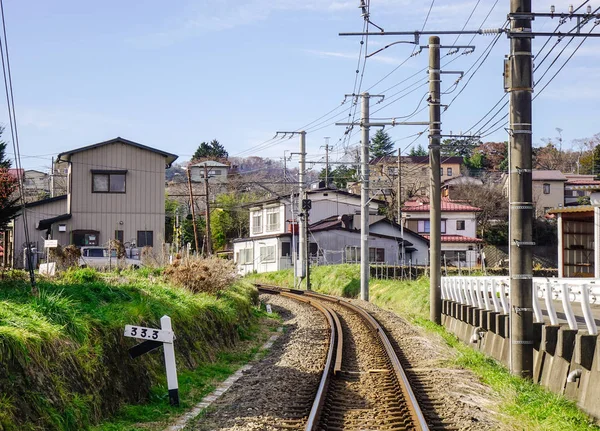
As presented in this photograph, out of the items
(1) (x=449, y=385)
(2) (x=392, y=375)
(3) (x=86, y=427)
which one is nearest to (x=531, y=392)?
(1) (x=449, y=385)

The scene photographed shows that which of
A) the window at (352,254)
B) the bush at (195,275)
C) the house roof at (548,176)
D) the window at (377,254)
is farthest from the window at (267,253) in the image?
the bush at (195,275)

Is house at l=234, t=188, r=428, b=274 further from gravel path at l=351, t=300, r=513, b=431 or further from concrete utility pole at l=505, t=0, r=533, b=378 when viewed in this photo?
concrete utility pole at l=505, t=0, r=533, b=378

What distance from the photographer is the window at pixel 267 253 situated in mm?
56969

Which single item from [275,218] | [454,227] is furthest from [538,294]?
[454,227]

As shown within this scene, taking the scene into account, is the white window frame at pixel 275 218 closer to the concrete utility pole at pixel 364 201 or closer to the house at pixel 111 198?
the house at pixel 111 198

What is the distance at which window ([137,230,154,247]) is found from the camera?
3678cm

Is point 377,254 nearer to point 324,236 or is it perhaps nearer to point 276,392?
point 324,236

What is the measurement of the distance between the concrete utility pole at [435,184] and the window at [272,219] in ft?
125

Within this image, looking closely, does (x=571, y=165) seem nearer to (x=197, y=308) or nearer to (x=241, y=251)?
(x=241, y=251)

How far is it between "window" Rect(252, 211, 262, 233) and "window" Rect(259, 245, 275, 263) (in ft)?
14.1

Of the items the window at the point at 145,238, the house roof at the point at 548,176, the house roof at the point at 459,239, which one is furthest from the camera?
the house roof at the point at 548,176

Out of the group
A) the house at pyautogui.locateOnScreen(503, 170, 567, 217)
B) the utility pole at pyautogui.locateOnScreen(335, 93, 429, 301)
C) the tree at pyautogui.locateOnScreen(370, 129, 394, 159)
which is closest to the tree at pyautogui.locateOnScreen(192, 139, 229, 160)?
the tree at pyautogui.locateOnScreen(370, 129, 394, 159)

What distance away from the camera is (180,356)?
11.9m

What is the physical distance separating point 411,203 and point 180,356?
198 ft
